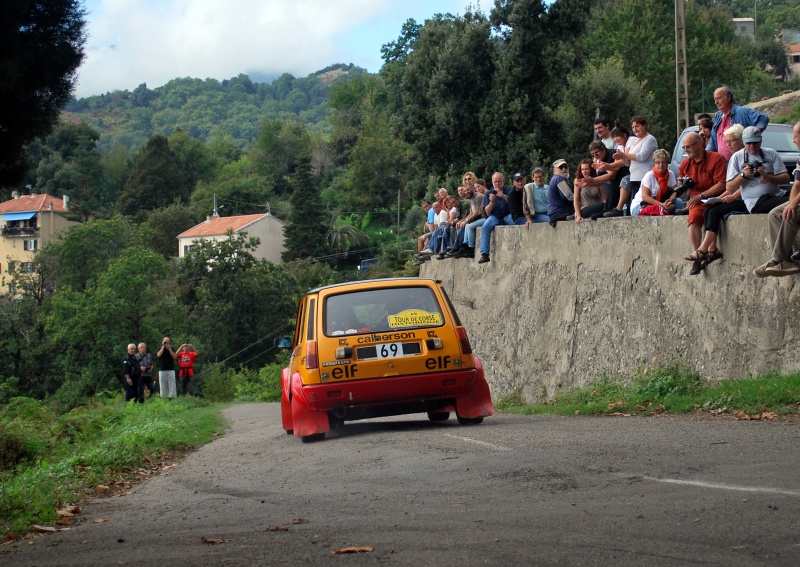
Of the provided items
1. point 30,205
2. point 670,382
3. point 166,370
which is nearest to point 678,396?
point 670,382

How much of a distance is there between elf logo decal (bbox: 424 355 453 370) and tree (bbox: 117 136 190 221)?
116175 mm

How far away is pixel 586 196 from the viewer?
56.0 ft

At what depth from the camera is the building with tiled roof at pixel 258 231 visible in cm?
10519

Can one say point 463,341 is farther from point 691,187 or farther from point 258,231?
point 258,231

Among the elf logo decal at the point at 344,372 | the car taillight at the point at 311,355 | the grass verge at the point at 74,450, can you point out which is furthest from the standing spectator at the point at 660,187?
the grass verge at the point at 74,450

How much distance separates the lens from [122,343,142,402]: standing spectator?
86.3ft

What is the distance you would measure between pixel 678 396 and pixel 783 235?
2.58m

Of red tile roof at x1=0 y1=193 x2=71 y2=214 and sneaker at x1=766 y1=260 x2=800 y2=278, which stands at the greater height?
red tile roof at x1=0 y1=193 x2=71 y2=214

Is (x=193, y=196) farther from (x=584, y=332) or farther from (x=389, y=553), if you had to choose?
(x=389, y=553)

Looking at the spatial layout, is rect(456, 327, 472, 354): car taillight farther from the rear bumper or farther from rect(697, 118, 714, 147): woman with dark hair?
rect(697, 118, 714, 147): woman with dark hair

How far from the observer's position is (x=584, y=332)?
17109 millimetres

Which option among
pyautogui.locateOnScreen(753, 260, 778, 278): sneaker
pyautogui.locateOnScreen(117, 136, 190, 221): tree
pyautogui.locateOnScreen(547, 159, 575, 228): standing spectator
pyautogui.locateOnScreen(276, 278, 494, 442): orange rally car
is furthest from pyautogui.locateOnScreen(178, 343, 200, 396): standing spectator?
pyautogui.locateOnScreen(117, 136, 190, 221): tree

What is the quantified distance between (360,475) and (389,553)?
10.0ft

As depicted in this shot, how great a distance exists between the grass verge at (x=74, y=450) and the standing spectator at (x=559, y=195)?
22.5ft
